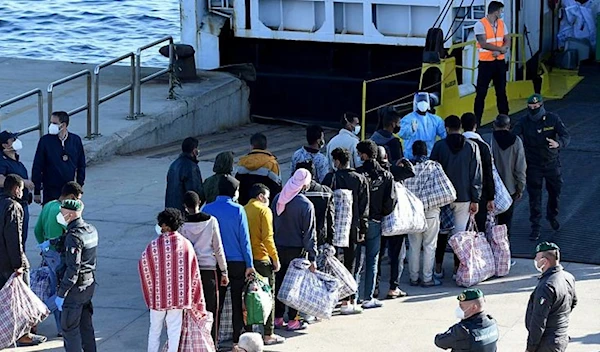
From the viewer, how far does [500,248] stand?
11.2 metres

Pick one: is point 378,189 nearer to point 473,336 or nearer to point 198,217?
point 198,217

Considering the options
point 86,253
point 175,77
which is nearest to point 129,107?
point 175,77

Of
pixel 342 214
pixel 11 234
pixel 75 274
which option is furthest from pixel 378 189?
pixel 11 234

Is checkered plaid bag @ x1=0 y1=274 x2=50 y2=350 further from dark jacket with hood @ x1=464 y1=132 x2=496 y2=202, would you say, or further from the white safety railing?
the white safety railing

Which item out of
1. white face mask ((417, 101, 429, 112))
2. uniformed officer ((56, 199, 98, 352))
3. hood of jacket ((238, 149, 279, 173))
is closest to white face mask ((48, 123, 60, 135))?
hood of jacket ((238, 149, 279, 173))

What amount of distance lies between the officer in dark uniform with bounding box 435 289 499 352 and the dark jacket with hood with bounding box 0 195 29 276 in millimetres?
3233

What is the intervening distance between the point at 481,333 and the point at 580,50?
12.4 metres

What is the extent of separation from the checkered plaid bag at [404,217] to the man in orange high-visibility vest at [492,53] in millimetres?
4917

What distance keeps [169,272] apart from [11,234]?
138 centimetres

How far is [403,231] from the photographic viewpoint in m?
10.5

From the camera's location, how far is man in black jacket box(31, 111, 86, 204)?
1128 centimetres

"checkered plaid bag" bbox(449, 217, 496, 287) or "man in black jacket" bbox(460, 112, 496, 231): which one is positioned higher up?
"man in black jacket" bbox(460, 112, 496, 231)

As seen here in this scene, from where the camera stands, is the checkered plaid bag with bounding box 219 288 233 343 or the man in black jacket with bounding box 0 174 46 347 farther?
the checkered plaid bag with bounding box 219 288 233 343

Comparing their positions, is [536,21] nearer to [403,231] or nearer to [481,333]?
[403,231]
